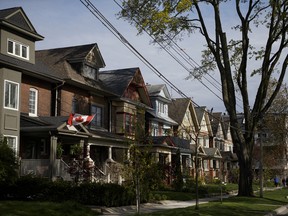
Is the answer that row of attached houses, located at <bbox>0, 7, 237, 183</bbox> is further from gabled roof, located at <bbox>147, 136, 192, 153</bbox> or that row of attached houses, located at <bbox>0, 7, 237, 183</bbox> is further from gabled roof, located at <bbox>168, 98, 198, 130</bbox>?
gabled roof, located at <bbox>168, 98, 198, 130</bbox>

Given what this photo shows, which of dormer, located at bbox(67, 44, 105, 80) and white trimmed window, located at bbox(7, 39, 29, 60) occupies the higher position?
dormer, located at bbox(67, 44, 105, 80)

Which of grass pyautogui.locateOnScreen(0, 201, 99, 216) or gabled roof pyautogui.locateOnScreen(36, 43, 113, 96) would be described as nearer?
grass pyautogui.locateOnScreen(0, 201, 99, 216)

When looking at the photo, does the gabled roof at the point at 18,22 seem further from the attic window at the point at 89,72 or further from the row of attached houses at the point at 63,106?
the attic window at the point at 89,72

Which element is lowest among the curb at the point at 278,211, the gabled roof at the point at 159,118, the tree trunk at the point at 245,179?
the curb at the point at 278,211

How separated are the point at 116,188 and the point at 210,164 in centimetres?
4593

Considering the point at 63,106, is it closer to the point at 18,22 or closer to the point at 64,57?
the point at 64,57

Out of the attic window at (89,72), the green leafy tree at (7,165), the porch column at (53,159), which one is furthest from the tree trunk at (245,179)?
the green leafy tree at (7,165)

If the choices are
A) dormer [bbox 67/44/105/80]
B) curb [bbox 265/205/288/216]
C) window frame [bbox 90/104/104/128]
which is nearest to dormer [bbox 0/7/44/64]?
dormer [bbox 67/44/105/80]

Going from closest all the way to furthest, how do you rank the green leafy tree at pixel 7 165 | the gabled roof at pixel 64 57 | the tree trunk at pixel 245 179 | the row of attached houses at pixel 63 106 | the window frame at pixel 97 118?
1. the green leafy tree at pixel 7 165
2. the row of attached houses at pixel 63 106
3. the tree trunk at pixel 245 179
4. the gabled roof at pixel 64 57
5. the window frame at pixel 97 118

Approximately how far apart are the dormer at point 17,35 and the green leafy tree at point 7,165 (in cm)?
920

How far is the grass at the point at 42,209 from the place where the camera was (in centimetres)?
1580

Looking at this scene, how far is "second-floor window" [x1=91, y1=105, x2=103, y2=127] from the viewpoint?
115ft

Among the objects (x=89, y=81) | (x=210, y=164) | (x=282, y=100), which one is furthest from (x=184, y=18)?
(x=210, y=164)

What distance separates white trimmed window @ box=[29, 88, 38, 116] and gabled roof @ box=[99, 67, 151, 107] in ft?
30.4
